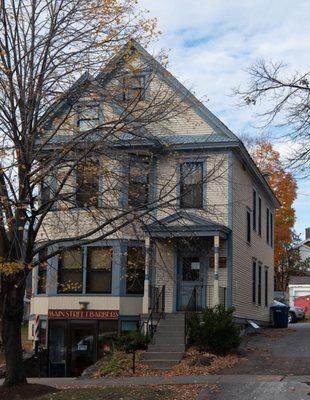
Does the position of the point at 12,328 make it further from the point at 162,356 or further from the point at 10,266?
the point at 162,356

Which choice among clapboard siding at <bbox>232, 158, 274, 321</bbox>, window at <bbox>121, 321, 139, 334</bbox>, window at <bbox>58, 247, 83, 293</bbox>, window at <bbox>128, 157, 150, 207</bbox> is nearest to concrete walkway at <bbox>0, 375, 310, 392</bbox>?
window at <bbox>128, 157, 150, 207</bbox>

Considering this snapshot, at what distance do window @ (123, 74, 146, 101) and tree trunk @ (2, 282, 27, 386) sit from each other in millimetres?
4972

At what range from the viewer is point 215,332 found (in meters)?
19.3

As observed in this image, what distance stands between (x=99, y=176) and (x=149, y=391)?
195 inches

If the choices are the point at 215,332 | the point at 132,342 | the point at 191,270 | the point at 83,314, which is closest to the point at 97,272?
the point at 83,314

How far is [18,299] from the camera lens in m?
14.3

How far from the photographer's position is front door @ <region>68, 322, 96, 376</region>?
2359cm

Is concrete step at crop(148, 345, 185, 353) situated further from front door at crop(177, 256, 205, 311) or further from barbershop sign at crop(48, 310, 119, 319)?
barbershop sign at crop(48, 310, 119, 319)

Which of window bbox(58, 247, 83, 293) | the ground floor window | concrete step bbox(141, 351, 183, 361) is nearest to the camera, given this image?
concrete step bbox(141, 351, 183, 361)

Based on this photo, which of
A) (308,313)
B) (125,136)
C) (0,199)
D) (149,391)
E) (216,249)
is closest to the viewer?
(0,199)

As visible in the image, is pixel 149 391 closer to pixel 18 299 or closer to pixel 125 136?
pixel 18 299

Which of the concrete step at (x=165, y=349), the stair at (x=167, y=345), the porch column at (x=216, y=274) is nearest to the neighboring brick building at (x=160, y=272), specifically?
the porch column at (x=216, y=274)

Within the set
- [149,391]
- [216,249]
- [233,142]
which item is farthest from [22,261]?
[233,142]

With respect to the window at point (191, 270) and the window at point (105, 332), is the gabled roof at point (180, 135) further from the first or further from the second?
the window at point (105, 332)
